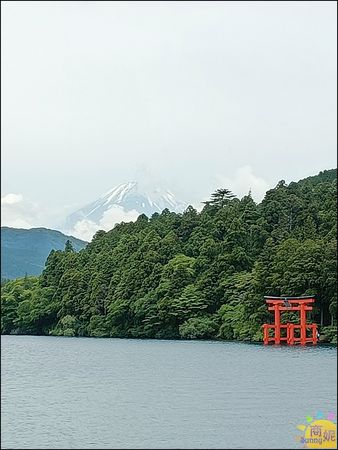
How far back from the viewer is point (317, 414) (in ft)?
81.0

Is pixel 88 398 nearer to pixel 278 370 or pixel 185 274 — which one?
pixel 278 370

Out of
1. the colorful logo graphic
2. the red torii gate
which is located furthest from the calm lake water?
the red torii gate

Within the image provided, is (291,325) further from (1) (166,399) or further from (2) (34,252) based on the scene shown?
(2) (34,252)

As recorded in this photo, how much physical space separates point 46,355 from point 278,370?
61.0 feet

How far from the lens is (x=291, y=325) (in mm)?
56875

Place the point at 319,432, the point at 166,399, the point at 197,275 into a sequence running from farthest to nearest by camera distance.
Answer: the point at 197,275 < the point at 166,399 < the point at 319,432

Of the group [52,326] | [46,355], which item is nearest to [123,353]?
[46,355]

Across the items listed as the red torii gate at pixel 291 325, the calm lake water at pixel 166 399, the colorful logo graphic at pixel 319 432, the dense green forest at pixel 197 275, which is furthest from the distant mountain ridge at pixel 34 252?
the colorful logo graphic at pixel 319 432

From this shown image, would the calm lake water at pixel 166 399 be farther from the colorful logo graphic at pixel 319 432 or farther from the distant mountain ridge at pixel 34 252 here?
the distant mountain ridge at pixel 34 252

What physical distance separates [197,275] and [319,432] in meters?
51.5

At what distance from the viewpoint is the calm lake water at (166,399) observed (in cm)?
2239

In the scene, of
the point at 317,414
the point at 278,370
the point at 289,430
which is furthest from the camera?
the point at 278,370

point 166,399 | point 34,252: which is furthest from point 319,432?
point 34,252

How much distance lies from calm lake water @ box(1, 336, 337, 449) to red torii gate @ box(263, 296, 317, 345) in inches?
386
